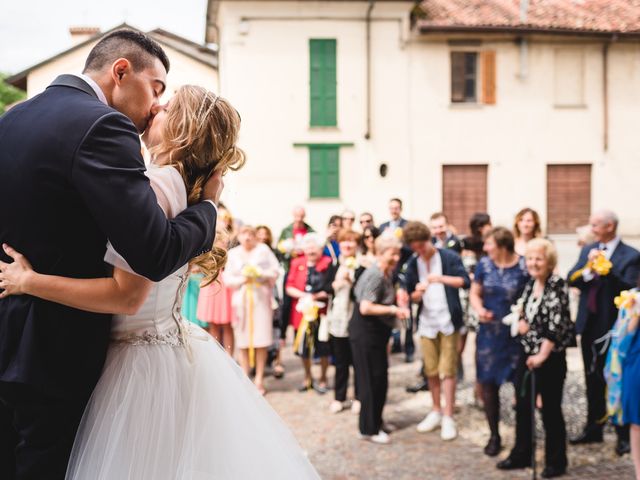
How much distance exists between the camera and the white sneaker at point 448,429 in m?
6.34

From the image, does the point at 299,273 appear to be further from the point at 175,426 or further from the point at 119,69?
the point at 119,69

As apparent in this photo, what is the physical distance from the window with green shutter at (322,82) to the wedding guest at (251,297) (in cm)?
1249

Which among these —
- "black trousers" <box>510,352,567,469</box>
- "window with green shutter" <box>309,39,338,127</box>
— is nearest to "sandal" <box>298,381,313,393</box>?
"black trousers" <box>510,352,567,469</box>

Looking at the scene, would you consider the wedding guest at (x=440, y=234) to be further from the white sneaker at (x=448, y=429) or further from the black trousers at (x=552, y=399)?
the black trousers at (x=552, y=399)

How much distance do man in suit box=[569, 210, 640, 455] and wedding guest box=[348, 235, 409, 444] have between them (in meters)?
1.65

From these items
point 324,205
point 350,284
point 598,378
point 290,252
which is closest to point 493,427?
point 598,378

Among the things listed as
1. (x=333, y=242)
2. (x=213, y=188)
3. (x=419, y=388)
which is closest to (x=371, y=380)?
(x=419, y=388)

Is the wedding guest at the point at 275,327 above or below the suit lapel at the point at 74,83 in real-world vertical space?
below

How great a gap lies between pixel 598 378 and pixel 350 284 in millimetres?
2576

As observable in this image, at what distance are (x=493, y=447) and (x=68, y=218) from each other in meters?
4.79

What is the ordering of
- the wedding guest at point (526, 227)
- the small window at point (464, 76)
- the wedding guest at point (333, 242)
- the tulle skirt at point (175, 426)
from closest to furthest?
the tulle skirt at point (175, 426), the wedding guest at point (526, 227), the wedding guest at point (333, 242), the small window at point (464, 76)

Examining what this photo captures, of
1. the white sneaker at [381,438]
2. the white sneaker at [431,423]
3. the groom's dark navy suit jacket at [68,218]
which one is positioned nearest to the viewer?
the groom's dark navy suit jacket at [68,218]

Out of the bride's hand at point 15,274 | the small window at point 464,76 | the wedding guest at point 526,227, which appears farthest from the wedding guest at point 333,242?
the small window at point 464,76

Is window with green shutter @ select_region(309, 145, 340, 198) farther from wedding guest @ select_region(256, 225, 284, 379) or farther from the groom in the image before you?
the groom
